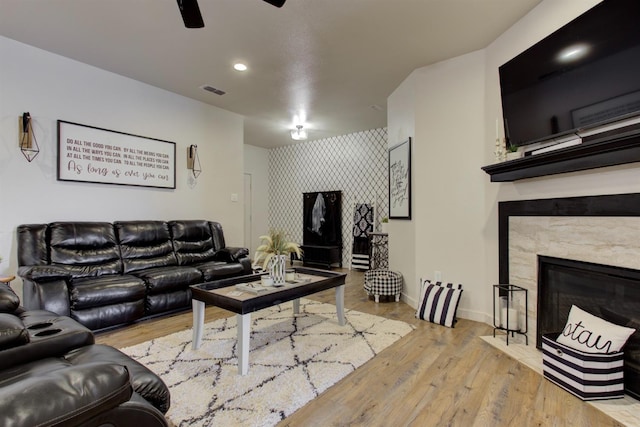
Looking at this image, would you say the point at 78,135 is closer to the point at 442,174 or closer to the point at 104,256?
the point at 104,256

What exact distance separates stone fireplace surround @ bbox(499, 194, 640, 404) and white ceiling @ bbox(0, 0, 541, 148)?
1.69 m

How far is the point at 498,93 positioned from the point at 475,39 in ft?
1.91

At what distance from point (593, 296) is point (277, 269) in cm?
233

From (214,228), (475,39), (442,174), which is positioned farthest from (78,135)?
(475,39)

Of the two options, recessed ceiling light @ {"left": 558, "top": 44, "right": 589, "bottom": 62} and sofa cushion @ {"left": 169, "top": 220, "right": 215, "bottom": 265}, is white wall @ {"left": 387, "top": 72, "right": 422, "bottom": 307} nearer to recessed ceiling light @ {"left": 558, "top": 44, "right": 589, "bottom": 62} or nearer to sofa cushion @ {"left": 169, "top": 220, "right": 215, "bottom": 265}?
recessed ceiling light @ {"left": 558, "top": 44, "right": 589, "bottom": 62}

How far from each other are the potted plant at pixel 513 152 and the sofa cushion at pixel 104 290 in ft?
12.0

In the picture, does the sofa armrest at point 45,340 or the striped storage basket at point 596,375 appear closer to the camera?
the sofa armrest at point 45,340

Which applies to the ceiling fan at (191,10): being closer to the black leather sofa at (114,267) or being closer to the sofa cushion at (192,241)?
the black leather sofa at (114,267)

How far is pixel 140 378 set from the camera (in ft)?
4.26

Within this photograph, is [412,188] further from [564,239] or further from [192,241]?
[192,241]

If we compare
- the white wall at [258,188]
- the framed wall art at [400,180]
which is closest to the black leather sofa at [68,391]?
the framed wall art at [400,180]

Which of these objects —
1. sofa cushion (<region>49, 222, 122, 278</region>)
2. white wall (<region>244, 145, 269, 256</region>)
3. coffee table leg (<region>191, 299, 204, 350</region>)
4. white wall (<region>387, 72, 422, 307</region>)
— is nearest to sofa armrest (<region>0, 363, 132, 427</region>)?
coffee table leg (<region>191, 299, 204, 350</region>)

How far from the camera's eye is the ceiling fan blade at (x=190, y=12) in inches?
73.1

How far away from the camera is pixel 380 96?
4.50 m
